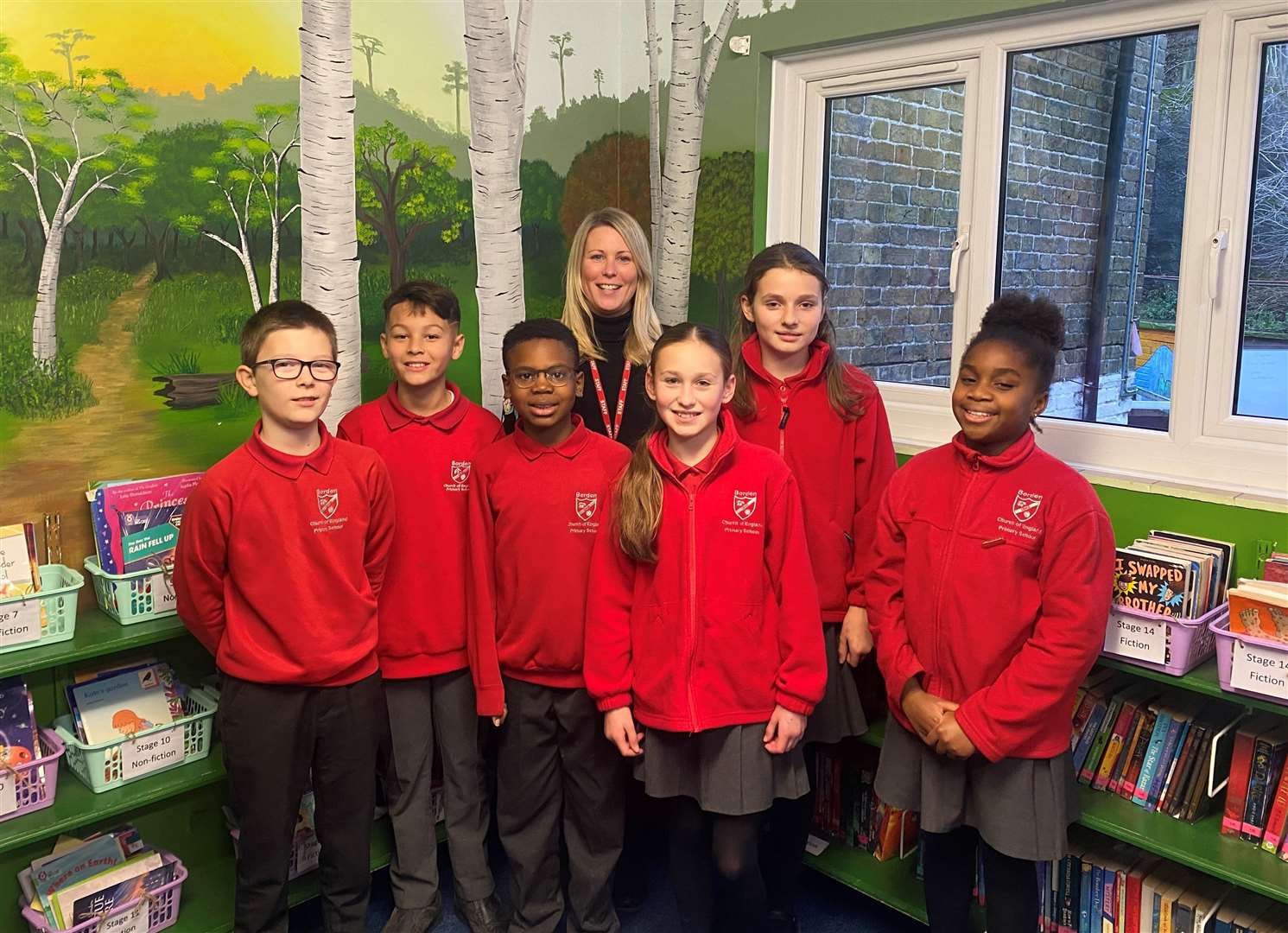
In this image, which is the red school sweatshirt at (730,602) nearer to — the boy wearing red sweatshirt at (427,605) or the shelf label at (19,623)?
the boy wearing red sweatshirt at (427,605)

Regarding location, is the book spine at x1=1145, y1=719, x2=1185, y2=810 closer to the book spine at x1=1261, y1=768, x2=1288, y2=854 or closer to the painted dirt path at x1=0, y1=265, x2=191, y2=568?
the book spine at x1=1261, y1=768, x2=1288, y2=854

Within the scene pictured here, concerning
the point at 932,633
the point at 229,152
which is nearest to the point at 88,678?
the point at 229,152

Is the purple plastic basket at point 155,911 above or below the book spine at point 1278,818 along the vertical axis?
below

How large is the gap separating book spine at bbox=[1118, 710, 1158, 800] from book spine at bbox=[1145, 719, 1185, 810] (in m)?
0.03

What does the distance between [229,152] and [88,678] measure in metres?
1.21

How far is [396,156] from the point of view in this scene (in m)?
2.66

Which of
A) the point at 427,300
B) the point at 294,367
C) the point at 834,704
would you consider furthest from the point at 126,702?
the point at 834,704

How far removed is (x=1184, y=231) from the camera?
7.43 ft

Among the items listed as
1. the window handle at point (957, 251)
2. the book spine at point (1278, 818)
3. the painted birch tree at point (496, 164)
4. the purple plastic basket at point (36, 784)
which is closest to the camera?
the book spine at point (1278, 818)

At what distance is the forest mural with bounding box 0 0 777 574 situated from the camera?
6.97 feet

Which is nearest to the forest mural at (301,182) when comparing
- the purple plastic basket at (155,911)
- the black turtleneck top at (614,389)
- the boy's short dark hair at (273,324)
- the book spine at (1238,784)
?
the boy's short dark hair at (273,324)

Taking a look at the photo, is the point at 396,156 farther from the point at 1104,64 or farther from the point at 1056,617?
the point at 1056,617

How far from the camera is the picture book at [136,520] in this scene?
7.14 feet

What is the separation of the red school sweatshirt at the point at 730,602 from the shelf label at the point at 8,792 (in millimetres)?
1235
